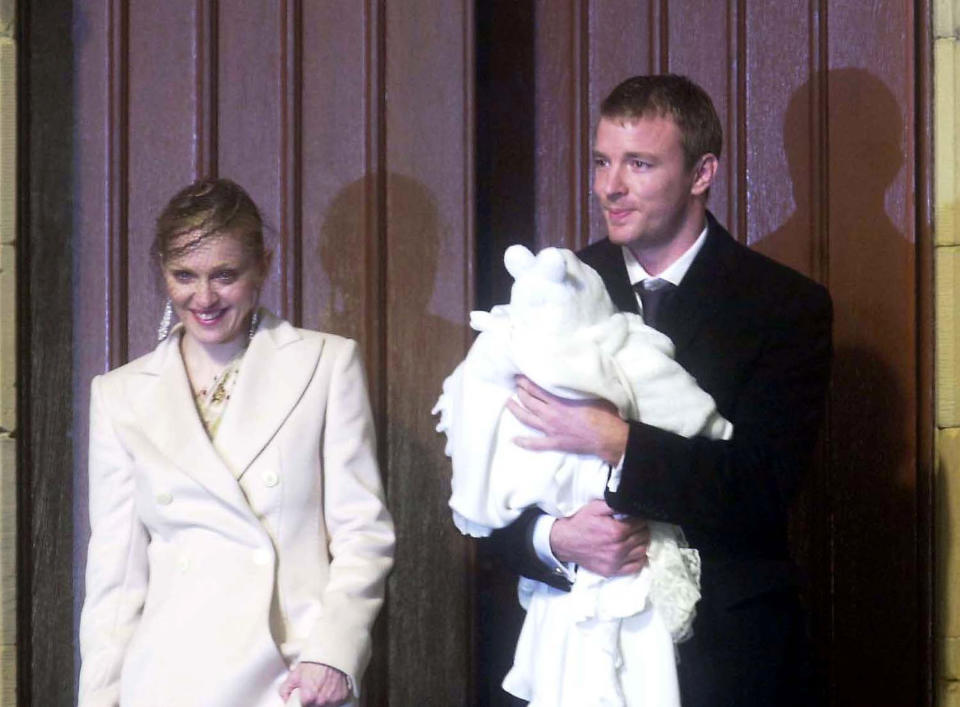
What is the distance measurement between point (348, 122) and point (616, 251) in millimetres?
895

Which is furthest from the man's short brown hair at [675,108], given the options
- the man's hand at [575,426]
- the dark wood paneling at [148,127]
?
the dark wood paneling at [148,127]

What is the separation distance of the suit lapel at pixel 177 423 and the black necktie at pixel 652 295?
76cm

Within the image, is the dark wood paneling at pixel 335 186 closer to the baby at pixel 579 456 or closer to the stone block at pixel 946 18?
the baby at pixel 579 456

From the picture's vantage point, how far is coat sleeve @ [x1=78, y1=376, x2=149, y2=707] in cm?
237

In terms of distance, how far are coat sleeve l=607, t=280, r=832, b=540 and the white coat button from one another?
1.95ft

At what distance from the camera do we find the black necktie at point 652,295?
2.40 metres

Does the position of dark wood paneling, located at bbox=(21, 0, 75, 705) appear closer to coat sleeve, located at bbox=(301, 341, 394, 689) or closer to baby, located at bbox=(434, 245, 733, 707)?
coat sleeve, located at bbox=(301, 341, 394, 689)

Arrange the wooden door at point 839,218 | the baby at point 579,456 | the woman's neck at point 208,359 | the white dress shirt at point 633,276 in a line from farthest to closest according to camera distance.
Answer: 1. the wooden door at point 839,218
2. the woman's neck at point 208,359
3. the white dress shirt at point 633,276
4. the baby at point 579,456

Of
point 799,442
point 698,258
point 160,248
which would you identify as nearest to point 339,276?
point 160,248

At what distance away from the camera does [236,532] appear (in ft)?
7.66

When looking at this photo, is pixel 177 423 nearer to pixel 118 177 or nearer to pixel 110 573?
pixel 110 573

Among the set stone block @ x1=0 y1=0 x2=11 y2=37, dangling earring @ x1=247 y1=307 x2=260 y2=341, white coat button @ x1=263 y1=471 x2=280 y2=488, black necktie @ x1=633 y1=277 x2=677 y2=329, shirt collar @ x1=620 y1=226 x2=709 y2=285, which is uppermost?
stone block @ x1=0 y1=0 x2=11 y2=37

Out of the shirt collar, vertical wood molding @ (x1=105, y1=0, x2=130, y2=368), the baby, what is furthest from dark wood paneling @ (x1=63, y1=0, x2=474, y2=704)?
the baby

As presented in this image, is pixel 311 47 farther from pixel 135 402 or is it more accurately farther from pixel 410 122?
pixel 135 402
